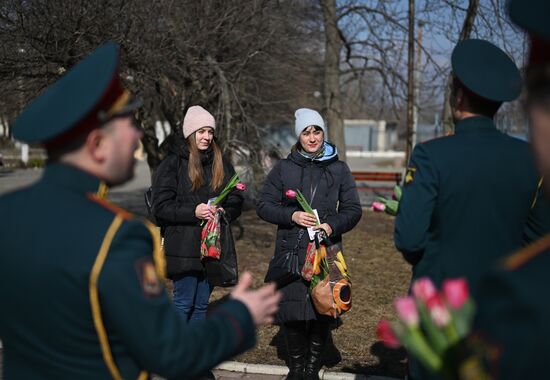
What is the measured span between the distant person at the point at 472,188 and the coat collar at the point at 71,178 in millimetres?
1492

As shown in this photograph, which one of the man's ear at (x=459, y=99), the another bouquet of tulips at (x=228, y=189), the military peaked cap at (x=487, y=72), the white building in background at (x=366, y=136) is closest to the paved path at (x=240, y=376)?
the another bouquet of tulips at (x=228, y=189)

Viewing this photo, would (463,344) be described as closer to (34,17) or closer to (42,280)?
(42,280)

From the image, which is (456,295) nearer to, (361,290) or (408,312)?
(408,312)

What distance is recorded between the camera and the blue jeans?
17.1ft

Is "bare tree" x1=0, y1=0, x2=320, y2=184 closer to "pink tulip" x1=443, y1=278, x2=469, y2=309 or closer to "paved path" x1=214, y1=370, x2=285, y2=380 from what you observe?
"paved path" x1=214, y1=370, x2=285, y2=380

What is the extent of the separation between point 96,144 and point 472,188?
160cm

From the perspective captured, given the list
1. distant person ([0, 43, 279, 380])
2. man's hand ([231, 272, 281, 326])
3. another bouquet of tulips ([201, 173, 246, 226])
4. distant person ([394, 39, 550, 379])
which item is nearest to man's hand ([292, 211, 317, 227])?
another bouquet of tulips ([201, 173, 246, 226])

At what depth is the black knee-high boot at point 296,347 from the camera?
508 centimetres

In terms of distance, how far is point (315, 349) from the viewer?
16.6 feet

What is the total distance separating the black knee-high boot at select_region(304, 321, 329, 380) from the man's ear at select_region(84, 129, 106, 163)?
3.33m

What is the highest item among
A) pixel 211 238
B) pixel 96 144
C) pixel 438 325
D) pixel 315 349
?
pixel 96 144

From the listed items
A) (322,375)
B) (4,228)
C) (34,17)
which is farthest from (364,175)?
(4,228)

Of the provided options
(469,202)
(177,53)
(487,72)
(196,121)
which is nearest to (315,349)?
(196,121)

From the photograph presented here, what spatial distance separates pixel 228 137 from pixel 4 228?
830 centimetres
